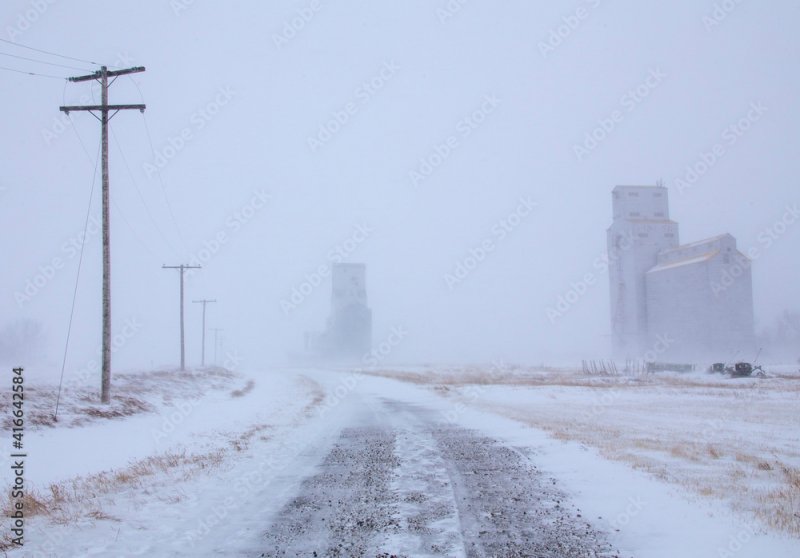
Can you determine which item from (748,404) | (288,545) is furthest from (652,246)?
(288,545)

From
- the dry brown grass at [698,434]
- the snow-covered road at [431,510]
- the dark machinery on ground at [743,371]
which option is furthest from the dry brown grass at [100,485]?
the dark machinery on ground at [743,371]

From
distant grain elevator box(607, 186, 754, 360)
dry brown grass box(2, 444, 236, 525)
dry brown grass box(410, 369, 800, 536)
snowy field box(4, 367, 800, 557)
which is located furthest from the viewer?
distant grain elevator box(607, 186, 754, 360)

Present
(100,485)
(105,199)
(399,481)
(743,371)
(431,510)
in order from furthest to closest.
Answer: (743,371), (105,199), (399,481), (100,485), (431,510)

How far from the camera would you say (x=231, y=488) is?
408 inches

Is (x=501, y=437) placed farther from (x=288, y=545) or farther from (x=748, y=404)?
(x=748, y=404)

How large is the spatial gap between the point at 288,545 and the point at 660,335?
85933mm

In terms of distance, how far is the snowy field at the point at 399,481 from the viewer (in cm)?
721

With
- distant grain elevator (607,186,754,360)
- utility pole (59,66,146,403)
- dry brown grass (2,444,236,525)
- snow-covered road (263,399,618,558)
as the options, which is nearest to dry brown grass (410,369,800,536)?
snow-covered road (263,399,618,558)

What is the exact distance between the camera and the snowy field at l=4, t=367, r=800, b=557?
7215 millimetres

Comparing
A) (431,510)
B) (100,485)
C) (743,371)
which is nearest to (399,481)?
(431,510)

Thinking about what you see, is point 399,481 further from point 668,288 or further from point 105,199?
point 668,288

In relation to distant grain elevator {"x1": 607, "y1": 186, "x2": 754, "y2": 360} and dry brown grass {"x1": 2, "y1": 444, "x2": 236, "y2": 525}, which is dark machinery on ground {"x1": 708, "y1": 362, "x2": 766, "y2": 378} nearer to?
distant grain elevator {"x1": 607, "y1": 186, "x2": 754, "y2": 360}

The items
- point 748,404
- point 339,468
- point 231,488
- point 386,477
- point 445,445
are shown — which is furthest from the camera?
point 748,404

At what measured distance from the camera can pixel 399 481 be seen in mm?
10766
